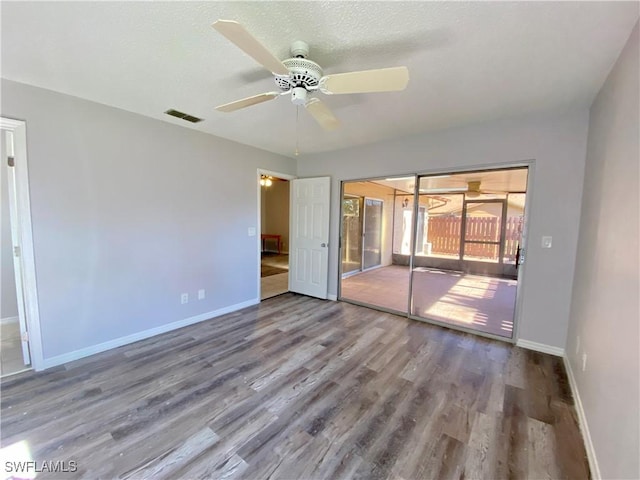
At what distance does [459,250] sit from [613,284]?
5148 mm

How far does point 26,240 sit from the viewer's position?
7.38 feet

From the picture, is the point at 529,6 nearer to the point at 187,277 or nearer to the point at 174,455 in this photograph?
the point at 174,455

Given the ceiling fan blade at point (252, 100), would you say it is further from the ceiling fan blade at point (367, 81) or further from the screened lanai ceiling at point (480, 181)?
the screened lanai ceiling at point (480, 181)

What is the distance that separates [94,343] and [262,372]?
5.86 feet

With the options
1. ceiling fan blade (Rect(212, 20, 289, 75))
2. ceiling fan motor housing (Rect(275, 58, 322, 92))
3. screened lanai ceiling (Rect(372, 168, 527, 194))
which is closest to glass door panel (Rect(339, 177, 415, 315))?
screened lanai ceiling (Rect(372, 168, 527, 194))

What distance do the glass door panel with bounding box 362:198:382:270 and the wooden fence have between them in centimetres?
154

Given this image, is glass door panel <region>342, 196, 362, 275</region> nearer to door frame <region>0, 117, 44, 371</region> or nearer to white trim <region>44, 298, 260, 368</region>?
white trim <region>44, 298, 260, 368</region>

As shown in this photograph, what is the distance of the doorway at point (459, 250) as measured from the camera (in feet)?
15.1

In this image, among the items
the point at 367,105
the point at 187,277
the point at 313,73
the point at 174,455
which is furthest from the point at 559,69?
the point at 187,277

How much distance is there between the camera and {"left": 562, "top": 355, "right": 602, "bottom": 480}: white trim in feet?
4.65

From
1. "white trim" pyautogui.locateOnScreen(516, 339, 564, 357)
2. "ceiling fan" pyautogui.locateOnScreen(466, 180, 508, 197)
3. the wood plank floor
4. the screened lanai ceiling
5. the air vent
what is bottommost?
the wood plank floor

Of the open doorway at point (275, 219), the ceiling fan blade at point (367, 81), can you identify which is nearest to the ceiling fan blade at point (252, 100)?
the ceiling fan blade at point (367, 81)

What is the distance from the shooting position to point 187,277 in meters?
3.35

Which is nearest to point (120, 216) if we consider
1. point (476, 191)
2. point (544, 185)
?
point (544, 185)
